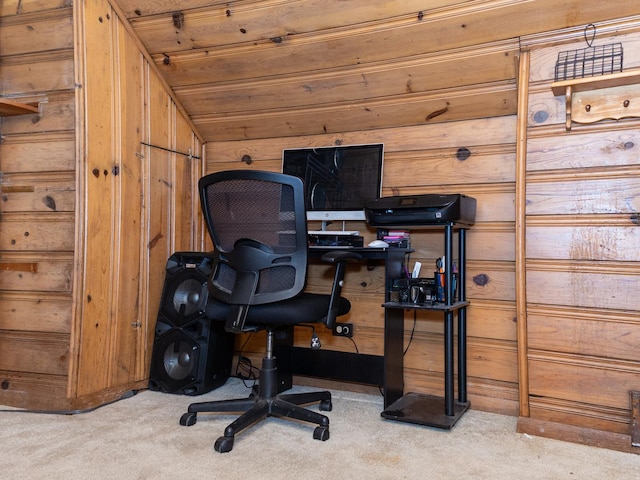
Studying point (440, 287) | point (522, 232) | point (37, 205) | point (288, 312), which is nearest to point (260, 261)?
point (288, 312)

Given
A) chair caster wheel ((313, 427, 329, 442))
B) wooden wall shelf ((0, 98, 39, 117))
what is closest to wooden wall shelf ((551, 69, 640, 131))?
chair caster wheel ((313, 427, 329, 442))

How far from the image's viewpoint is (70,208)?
2441mm

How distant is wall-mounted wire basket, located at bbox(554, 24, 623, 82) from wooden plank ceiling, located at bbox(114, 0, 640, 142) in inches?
4.2

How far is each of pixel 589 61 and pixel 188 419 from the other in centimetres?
236

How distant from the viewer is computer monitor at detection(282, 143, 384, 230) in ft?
9.06

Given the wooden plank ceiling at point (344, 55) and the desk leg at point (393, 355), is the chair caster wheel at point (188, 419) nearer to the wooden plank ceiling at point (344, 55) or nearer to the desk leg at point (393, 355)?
the desk leg at point (393, 355)

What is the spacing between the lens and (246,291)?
6.64 feet

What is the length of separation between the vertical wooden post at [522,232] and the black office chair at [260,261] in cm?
81

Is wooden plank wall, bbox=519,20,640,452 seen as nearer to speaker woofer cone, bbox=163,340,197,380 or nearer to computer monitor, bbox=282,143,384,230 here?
computer monitor, bbox=282,143,384,230

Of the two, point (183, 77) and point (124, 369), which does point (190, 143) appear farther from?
point (124, 369)

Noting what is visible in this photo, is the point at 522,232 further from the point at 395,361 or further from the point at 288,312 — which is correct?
the point at 288,312

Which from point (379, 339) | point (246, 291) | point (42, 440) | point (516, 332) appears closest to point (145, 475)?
point (42, 440)

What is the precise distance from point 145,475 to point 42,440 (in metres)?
0.61

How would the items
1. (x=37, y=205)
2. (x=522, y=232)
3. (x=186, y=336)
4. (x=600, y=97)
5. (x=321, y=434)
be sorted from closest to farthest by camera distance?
(x=321, y=434)
(x=600, y=97)
(x=522, y=232)
(x=37, y=205)
(x=186, y=336)
